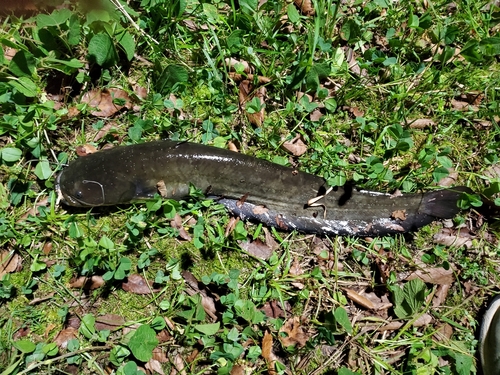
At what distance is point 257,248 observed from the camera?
3.25m

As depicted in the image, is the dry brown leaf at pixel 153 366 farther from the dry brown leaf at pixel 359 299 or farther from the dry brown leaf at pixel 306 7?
the dry brown leaf at pixel 306 7

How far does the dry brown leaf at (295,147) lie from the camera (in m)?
3.46

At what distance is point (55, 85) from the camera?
3400 millimetres

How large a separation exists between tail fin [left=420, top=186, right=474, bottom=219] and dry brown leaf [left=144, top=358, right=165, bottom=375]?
211cm

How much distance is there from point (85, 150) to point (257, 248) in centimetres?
142

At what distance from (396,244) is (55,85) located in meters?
2.78

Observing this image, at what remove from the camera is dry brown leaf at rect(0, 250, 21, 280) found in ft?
9.82

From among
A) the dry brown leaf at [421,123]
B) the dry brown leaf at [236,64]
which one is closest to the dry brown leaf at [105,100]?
the dry brown leaf at [236,64]

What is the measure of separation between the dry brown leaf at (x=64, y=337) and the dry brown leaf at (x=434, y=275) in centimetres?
232

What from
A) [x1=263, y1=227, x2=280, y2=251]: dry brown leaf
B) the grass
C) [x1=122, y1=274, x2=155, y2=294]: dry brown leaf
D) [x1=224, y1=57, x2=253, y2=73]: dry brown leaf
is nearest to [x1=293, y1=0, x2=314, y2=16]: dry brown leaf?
the grass

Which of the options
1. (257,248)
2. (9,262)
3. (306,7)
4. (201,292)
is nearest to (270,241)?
(257,248)

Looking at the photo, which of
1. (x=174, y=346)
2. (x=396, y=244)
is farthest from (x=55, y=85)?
(x=396, y=244)

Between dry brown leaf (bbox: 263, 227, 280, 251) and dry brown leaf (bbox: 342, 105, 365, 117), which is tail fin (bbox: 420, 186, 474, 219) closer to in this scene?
dry brown leaf (bbox: 342, 105, 365, 117)

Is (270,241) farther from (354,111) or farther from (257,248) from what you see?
(354,111)
